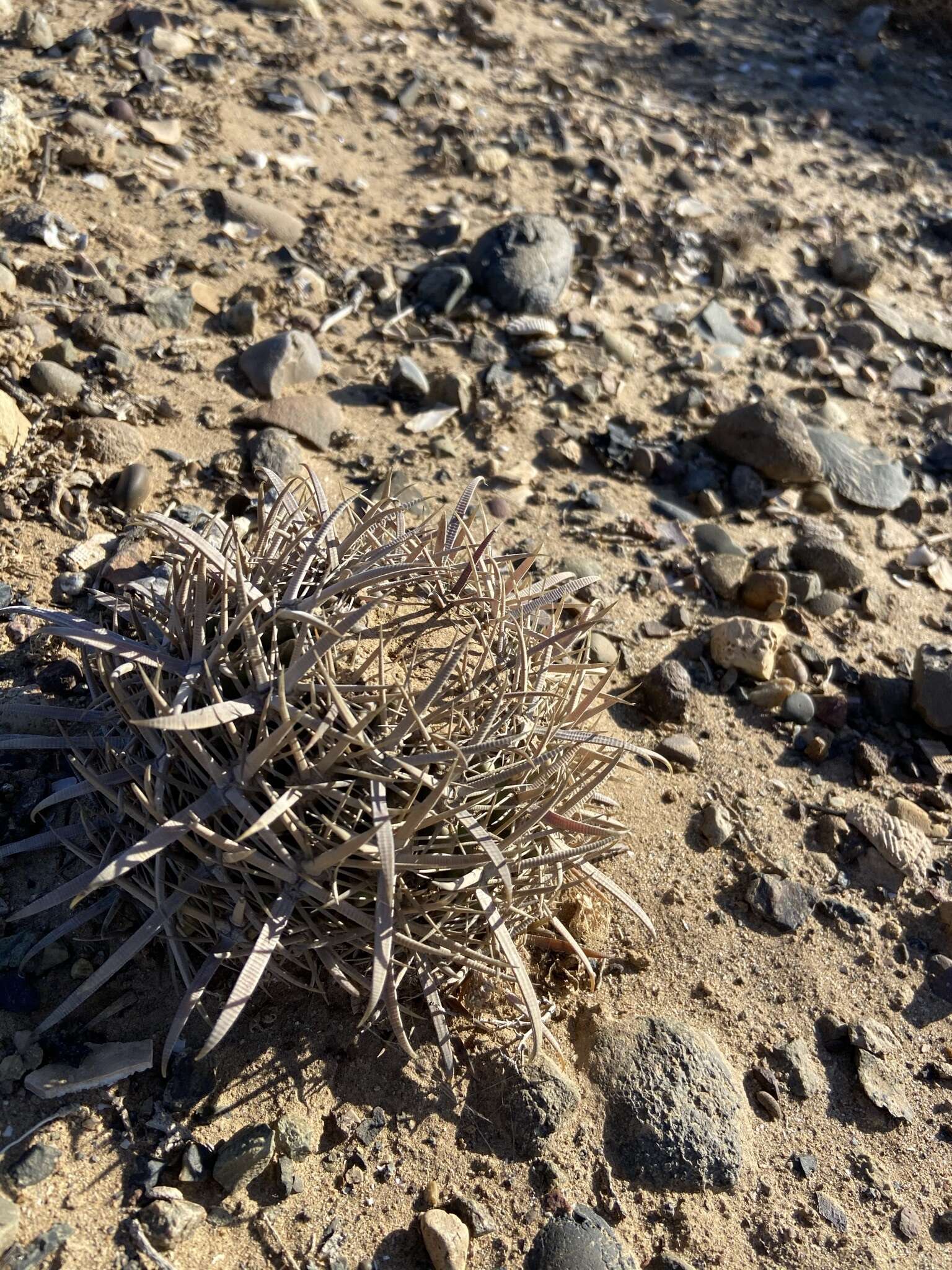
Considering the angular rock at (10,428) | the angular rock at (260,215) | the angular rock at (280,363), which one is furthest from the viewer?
the angular rock at (260,215)

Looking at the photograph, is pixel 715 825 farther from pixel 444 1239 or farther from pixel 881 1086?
pixel 444 1239

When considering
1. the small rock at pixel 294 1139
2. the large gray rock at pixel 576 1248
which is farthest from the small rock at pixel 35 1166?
the large gray rock at pixel 576 1248

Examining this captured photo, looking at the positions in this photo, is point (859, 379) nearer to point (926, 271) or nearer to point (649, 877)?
point (926, 271)

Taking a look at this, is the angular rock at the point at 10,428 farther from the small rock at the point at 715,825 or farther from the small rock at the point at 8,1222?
the small rock at the point at 715,825

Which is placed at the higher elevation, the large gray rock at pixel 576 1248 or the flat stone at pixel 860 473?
the flat stone at pixel 860 473

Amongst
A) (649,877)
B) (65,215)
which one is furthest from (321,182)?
(649,877)

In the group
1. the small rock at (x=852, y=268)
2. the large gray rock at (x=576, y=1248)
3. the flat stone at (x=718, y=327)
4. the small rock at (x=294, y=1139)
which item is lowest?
the small rock at (x=294, y=1139)

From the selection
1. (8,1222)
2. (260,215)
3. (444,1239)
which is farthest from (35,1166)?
(260,215)
